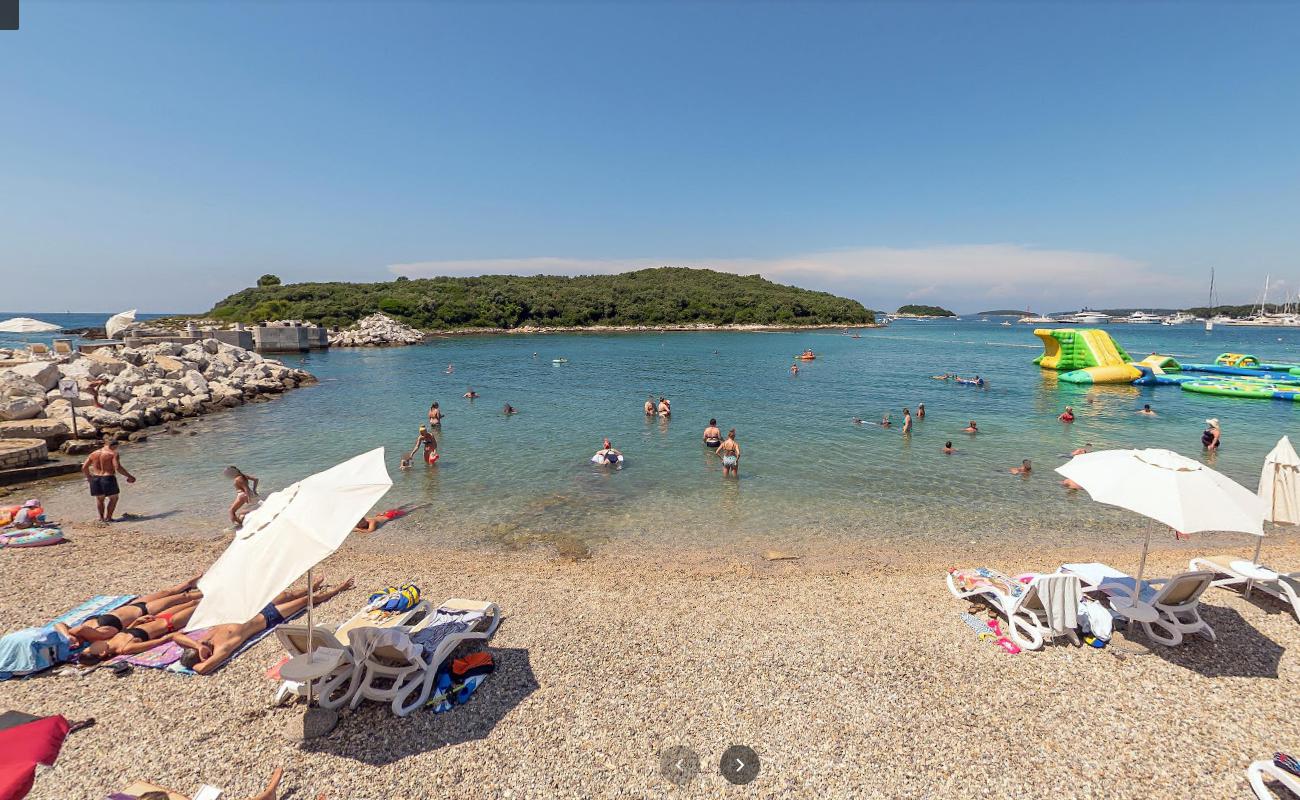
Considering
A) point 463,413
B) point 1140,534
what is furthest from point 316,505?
point 463,413

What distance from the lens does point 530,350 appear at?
202 feet

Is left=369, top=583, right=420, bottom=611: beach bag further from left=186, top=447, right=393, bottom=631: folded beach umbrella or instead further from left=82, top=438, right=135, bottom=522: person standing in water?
left=82, top=438, right=135, bottom=522: person standing in water

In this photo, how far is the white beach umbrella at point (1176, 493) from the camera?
534 cm

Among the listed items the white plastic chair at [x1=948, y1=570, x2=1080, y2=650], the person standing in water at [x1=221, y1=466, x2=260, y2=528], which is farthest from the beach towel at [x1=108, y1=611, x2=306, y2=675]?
the white plastic chair at [x1=948, y1=570, x2=1080, y2=650]

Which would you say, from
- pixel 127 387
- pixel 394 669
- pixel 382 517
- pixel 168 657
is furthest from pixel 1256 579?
pixel 127 387

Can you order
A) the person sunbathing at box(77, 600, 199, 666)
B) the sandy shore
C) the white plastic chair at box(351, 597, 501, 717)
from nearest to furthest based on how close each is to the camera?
the sandy shore
the white plastic chair at box(351, 597, 501, 717)
the person sunbathing at box(77, 600, 199, 666)

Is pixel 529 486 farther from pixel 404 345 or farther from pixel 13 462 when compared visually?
pixel 404 345

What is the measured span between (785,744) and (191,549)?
1060 centimetres

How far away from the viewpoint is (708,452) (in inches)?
663

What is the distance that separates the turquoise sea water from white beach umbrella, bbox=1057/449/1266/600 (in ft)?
16.7

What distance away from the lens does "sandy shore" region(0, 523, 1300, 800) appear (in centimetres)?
448

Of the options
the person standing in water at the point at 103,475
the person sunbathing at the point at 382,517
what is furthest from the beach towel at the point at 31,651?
the person standing in water at the point at 103,475

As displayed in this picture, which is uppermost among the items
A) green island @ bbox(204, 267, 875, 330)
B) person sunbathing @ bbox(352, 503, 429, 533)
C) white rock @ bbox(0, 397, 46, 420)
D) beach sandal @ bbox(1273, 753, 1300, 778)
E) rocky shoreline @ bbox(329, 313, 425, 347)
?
green island @ bbox(204, 267, 875, 330)

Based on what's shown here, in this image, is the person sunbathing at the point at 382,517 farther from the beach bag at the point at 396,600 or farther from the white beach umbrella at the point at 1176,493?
the white beach umbrella at the point at 1176,493
